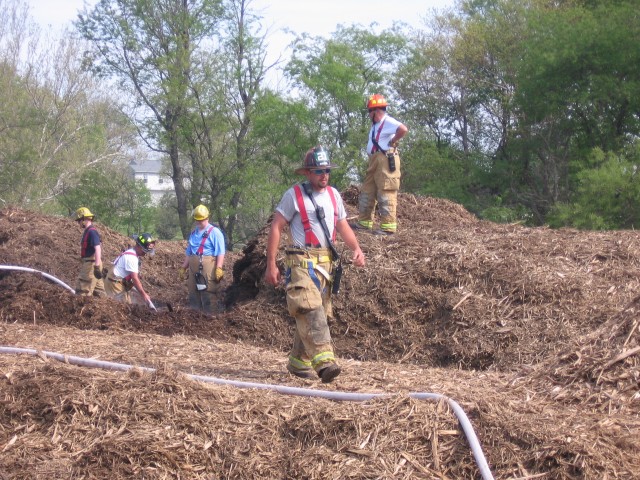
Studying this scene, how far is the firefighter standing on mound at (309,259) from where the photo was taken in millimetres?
6516

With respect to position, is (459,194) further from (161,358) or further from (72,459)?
(72,459)

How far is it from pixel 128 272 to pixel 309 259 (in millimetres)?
6537

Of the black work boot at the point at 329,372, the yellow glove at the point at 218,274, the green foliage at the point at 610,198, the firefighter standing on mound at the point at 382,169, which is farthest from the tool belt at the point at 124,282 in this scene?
the green foliage at the point at 610,198

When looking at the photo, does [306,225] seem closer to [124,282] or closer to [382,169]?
[382,169]

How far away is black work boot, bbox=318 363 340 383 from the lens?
20.8ft

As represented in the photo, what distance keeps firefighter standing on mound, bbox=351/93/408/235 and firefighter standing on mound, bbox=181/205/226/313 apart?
2195mm

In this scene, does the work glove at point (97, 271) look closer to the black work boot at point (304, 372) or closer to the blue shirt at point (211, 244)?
the blue shirt at point (211, 244)

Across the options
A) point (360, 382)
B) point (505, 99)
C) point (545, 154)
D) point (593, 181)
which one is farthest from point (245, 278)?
point (505, 99)

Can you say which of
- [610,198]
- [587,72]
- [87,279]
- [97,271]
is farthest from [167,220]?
[97,271]

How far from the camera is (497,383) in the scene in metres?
6.44

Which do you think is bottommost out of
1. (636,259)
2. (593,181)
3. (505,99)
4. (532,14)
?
(636,259)

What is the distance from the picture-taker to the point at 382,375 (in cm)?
678

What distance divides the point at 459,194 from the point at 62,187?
19.1 metres

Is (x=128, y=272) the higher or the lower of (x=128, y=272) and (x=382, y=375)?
the higher
